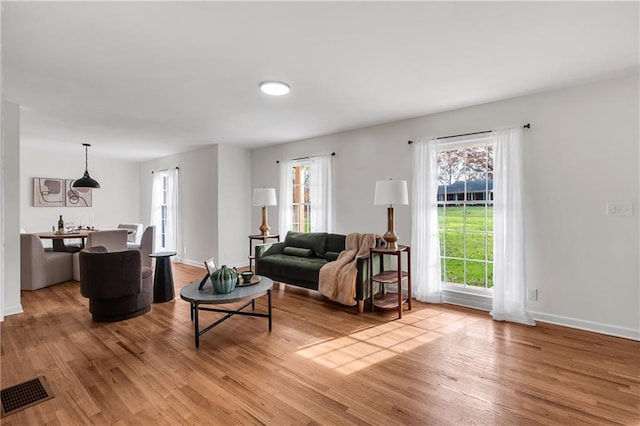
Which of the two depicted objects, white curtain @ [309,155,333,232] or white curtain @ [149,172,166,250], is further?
white curtain @ [149,172,166,250]

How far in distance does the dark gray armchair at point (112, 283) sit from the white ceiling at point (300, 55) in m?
1.78

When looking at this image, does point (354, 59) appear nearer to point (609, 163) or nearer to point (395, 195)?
point (395, 195)

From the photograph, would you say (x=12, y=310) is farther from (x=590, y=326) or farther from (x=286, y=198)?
(x=590, y=326)

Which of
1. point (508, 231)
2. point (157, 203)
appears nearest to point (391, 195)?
point (508, 231)

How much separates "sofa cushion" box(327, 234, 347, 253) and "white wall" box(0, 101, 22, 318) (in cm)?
383

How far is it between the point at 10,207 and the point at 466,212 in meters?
5.44

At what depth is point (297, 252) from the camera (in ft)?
15.9

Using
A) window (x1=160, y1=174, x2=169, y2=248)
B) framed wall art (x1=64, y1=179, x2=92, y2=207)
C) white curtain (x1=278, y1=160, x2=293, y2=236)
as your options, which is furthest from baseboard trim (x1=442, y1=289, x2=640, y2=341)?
framed wall art (x1=64, y1=179, x2=92, y2=207)

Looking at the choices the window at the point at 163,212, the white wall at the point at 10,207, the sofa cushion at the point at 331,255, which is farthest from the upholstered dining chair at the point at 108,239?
the sofa cushion at the point at 331,255

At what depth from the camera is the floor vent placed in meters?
1.96

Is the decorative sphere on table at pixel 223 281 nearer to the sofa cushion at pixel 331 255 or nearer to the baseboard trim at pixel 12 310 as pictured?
the sofa cushion at pixel 331 255

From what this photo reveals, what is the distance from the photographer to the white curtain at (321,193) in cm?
516

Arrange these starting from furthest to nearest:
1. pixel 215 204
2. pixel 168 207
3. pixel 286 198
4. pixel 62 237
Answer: pixel 168 207
pixel 215 204
pixel 286 198
pixel 62 237

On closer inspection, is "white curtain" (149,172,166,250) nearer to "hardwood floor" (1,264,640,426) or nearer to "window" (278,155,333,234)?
"window" (278,155,333,234)
